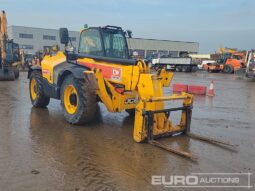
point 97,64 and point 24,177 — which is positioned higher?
point 97,64

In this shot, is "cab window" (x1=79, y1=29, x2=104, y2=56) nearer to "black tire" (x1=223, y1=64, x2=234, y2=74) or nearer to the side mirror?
the side mirror

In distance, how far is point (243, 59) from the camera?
3644 cm

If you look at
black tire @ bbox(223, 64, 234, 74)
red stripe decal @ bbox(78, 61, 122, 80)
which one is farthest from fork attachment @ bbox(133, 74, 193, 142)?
black tire @ bbox(223, 64, 234, 74)

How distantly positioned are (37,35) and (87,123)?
244 feet

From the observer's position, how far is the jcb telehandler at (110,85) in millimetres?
6067

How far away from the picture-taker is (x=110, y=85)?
6949 mm

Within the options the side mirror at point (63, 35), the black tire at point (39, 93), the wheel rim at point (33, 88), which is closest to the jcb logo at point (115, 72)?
the side mirror at point (63, 35)

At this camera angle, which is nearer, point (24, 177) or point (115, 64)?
point (24, 177)

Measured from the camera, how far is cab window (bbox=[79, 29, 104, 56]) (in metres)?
7.67

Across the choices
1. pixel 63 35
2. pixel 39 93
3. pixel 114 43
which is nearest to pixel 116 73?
pixel 114 43

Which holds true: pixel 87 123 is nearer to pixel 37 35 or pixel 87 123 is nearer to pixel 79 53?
pixel 79 53

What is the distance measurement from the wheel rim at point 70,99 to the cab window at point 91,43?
108cm

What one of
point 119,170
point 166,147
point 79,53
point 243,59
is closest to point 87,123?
point 79,53

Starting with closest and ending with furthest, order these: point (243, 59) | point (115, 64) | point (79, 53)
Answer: point (115, 64)
point (79, 53)
point (243, 59)
